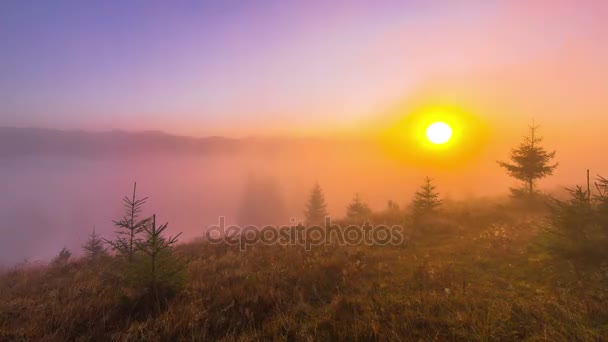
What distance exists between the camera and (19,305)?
5.90 m

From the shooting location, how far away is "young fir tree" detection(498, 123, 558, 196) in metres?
16.9

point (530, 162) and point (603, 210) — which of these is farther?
point (530, 162)

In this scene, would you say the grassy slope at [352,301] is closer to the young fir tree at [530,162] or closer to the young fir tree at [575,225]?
the young fir tree at [575,225]

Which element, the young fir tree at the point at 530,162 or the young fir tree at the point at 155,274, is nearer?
the young fir tree at the point at 155,274

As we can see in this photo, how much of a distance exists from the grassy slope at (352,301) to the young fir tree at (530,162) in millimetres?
11178

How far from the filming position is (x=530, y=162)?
55.9 ft

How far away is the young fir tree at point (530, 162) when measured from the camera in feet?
55.4

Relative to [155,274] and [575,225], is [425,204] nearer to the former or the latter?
[575,225]

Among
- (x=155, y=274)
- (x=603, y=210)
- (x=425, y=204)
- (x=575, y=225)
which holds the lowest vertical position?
(x=155, y=274)

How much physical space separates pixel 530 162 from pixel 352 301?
61.8ft

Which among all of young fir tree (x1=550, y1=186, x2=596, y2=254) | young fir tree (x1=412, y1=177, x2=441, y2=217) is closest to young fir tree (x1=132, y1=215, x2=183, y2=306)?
young fir tree (x1=550, y1=186, x2=596, y2=254)

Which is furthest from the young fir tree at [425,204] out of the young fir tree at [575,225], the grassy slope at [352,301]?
the young fir tree at [575,225]

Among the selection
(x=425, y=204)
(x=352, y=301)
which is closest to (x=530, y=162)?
(x=425, y=204)

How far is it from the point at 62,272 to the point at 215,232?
7.58 m
